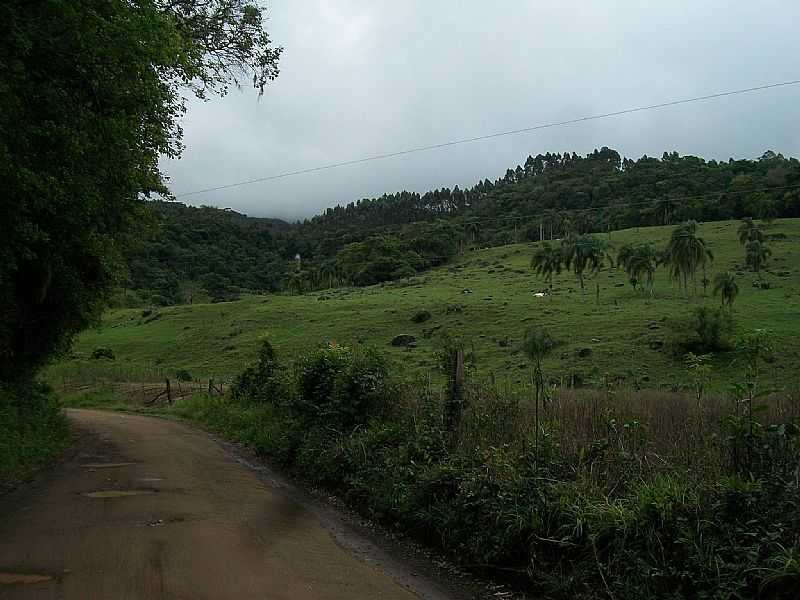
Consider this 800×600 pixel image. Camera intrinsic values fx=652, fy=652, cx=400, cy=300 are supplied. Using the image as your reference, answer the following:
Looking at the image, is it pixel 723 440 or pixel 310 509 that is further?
pixel 310 509

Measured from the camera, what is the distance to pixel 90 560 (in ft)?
22.0

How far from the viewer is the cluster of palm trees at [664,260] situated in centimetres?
7369

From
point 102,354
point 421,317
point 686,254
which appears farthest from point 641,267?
point 102,354

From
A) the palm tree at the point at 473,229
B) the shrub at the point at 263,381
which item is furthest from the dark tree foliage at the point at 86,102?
the palm tree at the point at 473,229

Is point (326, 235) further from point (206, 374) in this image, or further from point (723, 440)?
point (723, 440)

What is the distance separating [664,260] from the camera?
270 feet

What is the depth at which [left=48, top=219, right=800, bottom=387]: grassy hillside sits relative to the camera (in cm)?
4747

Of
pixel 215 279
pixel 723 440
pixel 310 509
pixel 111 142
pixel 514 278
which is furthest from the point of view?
pixel 215 279

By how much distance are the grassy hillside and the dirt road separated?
25.7m

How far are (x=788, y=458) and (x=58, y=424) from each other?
1843cm

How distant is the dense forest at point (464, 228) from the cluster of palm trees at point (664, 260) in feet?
50.8

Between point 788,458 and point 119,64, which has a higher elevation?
point 119,64

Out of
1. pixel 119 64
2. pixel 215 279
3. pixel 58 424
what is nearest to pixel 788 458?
pixel 119 64

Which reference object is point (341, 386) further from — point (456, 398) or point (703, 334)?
Result: point (703, 334)
